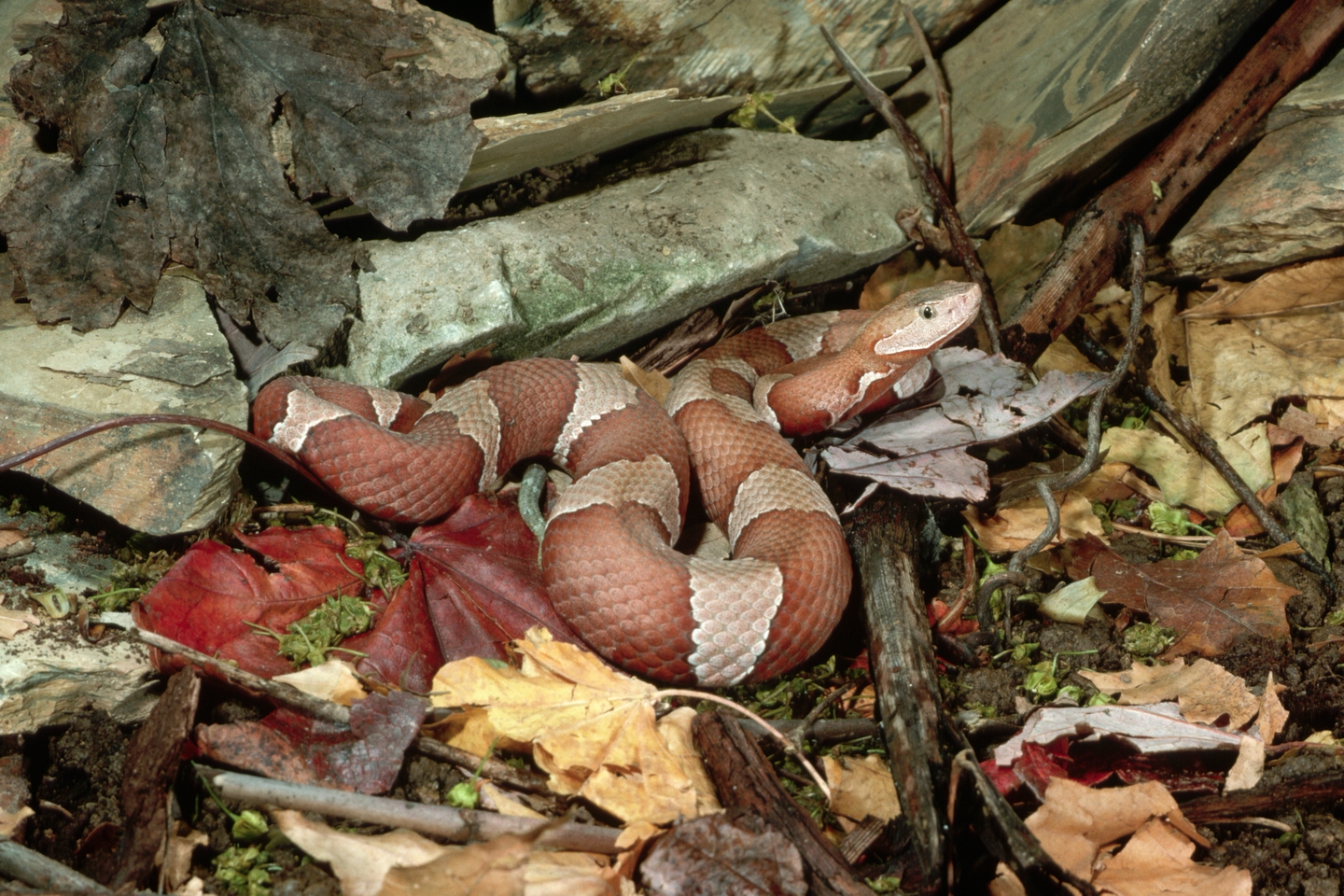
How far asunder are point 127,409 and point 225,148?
875 millimetres

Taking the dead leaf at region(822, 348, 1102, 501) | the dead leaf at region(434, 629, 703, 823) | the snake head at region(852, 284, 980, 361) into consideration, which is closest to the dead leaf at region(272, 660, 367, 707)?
the dead leaf at region(434, 629, 703, 823)

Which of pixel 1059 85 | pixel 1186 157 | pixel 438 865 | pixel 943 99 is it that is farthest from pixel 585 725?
pixel 1186 157

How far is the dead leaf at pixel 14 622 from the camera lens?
8.07ft

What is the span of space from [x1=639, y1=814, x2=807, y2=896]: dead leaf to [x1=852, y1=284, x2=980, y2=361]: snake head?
7.03 feet

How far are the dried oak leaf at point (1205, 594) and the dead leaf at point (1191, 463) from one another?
38cm

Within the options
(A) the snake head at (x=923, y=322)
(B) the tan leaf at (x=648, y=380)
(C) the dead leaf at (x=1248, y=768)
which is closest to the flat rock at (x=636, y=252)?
(B) the tan leaf at (x=648, y=380)

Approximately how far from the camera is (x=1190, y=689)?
275cm

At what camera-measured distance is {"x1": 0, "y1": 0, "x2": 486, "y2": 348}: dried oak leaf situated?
9.32 ft

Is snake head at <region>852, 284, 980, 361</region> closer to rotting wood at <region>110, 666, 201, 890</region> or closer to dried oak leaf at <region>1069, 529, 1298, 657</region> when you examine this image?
dried oak leaf at <region>1069, 529, 1298, 657</region>

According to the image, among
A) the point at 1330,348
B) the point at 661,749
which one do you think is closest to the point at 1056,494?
the point at 1330,348

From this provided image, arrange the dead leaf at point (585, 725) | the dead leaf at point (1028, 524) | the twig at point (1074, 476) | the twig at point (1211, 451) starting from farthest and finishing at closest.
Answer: the dead leaf at point (1028, 524)
the twig at point (1211, 451)
the twig at point (1074, 476)
the dead leaf at point (585, 725)

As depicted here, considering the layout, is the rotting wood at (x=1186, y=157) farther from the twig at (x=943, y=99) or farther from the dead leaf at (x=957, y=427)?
the twig at (x=943, y=99)

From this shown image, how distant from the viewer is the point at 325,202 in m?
3.24

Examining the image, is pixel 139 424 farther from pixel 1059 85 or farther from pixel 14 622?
pixel 1059 85
